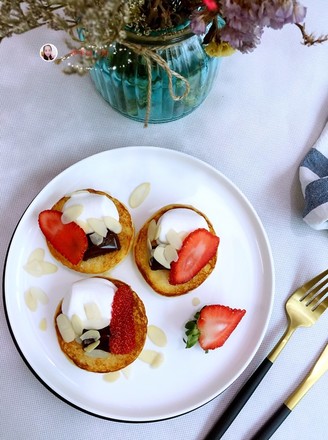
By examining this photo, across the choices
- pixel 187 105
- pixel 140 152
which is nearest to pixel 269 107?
pixel 187 105

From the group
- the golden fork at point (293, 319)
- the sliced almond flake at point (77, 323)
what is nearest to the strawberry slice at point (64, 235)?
the sliced almond flake at point (77, 323)

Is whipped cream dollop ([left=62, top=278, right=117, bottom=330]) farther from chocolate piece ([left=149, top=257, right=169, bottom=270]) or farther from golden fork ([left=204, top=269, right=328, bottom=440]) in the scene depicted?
golden fork ([left=204, top=269, right=328, bottom=440])

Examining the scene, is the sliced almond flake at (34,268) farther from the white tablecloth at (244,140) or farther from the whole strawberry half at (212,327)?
the whole strawberry half at (212,327)

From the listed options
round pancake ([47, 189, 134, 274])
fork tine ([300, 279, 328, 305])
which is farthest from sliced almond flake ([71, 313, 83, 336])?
fork tine ([300, 279, 328, 305])

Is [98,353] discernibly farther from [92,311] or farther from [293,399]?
[293,399]

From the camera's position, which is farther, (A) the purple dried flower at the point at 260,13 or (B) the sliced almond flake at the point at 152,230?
(B) the sliced almond flake at the point at 152,230

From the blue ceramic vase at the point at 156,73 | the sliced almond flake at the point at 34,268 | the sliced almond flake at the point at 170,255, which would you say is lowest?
the sliced almond flake at the point at 34,268
